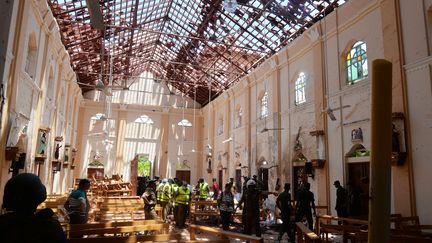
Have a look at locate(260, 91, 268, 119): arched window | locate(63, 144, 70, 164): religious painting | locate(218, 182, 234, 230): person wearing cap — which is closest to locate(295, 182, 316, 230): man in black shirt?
locate(218, 182, 234, 230): person wearing cap

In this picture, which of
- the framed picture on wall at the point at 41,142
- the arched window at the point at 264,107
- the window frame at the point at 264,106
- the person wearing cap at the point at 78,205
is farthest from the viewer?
the arched window at the point at 264,107

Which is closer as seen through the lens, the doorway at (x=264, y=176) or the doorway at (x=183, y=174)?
the doorway at (x=264, y=176)

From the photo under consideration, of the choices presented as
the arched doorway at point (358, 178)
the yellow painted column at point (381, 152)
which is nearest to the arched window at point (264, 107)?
the arched doorway at point (358, 178)

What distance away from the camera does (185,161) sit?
87.9 feet

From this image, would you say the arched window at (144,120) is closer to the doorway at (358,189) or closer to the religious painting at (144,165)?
the religious painting at (144,165)

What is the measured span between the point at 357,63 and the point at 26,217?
11.1 meters

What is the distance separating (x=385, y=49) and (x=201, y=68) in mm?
13439

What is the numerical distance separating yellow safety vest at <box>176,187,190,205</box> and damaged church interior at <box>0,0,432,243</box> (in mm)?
47

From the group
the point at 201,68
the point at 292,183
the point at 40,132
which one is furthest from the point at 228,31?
the point at 40,132

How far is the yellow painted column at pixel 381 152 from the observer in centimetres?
121

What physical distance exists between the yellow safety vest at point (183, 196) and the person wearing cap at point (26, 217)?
31.1ft

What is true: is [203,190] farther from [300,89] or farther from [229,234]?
[229,234]

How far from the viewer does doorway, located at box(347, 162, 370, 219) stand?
9.48m

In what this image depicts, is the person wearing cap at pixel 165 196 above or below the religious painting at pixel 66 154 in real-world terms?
below
